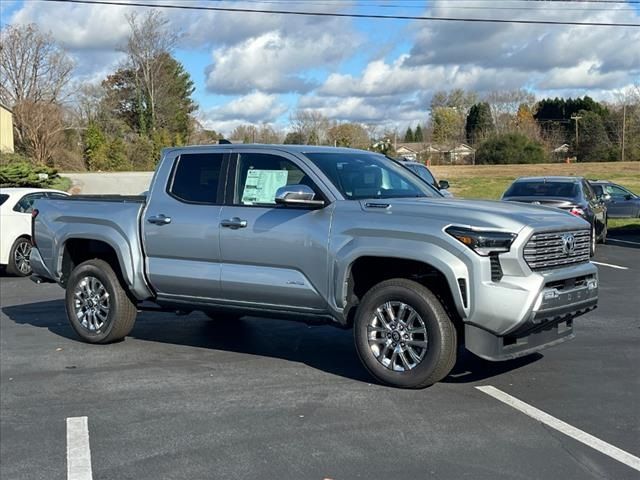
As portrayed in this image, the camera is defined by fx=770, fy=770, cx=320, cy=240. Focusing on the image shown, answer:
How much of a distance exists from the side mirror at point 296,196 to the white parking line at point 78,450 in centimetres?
223

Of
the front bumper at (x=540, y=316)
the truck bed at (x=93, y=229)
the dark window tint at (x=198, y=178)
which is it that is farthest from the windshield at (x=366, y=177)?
the truck bed at (x=93, y=229)

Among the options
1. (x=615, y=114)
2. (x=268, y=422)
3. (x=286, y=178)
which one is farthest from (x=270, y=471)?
(x=615, y=114)

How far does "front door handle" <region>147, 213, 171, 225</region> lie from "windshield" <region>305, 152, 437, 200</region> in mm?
1476

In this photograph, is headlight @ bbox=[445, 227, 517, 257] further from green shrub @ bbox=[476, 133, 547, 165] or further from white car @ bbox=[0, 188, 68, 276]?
green shrub @ bbox=[476, 133, 547, 165]

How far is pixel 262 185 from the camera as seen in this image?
683 centimetres

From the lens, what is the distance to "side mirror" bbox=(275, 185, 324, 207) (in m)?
6.17

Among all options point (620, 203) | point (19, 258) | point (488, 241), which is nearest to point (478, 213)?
point (488, 241)

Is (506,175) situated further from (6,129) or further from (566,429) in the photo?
(566,429)

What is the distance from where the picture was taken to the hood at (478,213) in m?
5.61

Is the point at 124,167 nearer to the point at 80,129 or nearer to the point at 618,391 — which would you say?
the point at 80,129

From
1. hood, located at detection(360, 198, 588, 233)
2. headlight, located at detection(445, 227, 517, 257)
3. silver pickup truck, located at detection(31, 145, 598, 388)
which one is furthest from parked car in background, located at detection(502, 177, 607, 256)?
headlight, located at detection(445, 227, 517, 257)

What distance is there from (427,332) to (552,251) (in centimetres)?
112

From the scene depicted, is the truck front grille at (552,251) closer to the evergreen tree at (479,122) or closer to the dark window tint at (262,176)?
the dark window tint at (262,176)

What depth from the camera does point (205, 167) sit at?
283 inches
